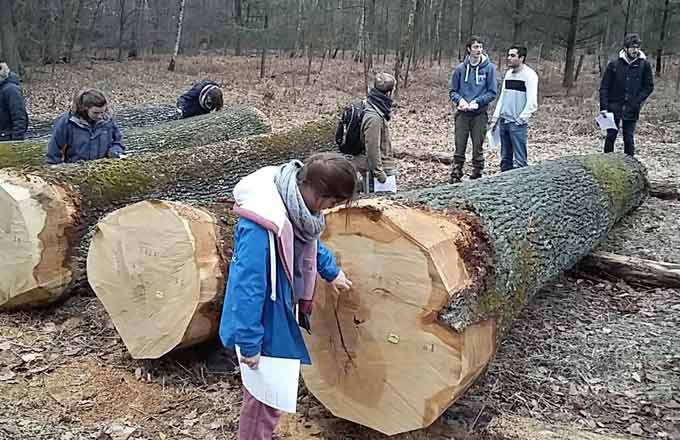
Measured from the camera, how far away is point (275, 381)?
2654 millimetres

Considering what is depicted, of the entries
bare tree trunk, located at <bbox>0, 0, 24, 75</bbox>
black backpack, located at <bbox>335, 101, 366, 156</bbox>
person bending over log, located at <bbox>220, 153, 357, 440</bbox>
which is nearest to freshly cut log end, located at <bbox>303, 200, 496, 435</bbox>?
person bending over log, located at <bbox>220, 153, 357, 440</bbox>

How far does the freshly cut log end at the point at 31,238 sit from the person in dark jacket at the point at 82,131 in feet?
3.35

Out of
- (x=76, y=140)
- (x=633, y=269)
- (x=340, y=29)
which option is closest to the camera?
(x=633, y=269)

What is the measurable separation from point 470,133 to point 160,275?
Result: 5.20 meters

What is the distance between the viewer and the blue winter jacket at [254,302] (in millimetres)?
2508

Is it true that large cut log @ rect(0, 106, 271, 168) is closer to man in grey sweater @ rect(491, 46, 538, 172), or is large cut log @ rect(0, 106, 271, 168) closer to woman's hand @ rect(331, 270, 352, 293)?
man in grey sweater @ rect(491, 46, 538, 172)

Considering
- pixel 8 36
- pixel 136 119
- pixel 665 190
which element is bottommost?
pixel 665 190

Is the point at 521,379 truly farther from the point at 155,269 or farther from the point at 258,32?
the point at 258,32

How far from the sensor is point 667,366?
4.00 m

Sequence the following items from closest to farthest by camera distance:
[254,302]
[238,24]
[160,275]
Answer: [254,302] < [160,275] < [238,24]

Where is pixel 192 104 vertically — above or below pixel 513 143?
above

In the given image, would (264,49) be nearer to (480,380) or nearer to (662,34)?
(662,34)

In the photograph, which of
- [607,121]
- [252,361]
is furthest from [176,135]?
[607,121]

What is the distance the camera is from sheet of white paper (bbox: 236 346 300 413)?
2.64 m
